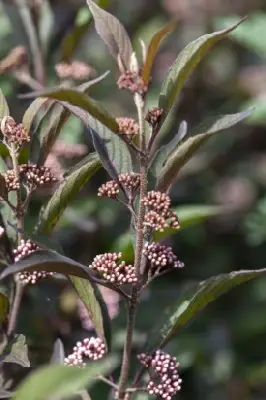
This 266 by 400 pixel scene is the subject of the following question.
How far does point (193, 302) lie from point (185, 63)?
1.03 feet

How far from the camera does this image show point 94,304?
1.14 metres

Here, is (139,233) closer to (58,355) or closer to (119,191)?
(119,191)

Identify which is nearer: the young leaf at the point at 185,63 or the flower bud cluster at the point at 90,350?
the young leaf at the point at 185,63

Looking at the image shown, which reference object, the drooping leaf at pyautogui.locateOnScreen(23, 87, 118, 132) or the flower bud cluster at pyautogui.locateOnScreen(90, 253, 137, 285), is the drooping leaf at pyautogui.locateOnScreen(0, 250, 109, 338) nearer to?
the flower bud cluster at pyautogui.locateOnScreen(90, 253, 137, 285)

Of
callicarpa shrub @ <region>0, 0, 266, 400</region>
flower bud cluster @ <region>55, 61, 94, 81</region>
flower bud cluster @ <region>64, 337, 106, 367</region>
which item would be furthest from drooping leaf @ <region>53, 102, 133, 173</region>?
flower bud cluster @ <region>55, 61, 94, 81</region>

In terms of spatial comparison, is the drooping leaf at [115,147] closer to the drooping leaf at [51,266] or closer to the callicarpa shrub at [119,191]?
the callicarpa shrub at [119,191]

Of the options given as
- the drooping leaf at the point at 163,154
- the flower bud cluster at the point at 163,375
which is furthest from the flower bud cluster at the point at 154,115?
the flower bud cluster at the point at 163,375

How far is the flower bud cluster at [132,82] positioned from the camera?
983mm

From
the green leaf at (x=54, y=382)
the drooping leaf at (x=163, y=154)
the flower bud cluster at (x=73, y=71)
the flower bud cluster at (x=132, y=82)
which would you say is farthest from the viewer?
the flower bud cluster at (x=73, y=71)

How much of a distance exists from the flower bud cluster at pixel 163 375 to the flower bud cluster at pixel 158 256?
0.13 meters

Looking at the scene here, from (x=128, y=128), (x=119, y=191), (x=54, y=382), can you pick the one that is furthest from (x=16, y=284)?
(x=54, y=382)

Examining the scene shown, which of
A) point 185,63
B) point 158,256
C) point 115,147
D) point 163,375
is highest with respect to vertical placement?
point 185,63

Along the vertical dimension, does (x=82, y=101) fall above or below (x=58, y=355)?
above

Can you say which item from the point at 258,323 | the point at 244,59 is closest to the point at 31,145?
the point at 258,323
